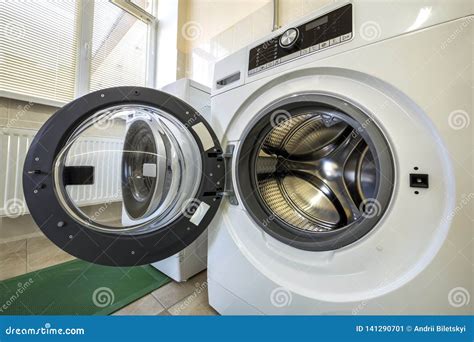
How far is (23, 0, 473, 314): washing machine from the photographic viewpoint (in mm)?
294

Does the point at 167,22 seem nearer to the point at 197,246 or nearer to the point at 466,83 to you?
the point at 197,246

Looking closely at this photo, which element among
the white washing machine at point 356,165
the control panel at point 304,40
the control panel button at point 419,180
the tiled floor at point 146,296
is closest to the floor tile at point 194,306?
the tiled floor at point 146,296

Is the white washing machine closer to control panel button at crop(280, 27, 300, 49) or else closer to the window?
control panel button at crop(280, 27, 300, 49)

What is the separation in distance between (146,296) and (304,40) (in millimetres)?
971

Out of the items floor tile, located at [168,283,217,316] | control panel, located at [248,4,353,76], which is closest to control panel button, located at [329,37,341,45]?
control panel, located at [248,4,353,76]

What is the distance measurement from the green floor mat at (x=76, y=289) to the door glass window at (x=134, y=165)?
0.27m

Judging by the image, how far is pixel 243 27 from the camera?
1018mm

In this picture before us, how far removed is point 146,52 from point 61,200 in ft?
4.61

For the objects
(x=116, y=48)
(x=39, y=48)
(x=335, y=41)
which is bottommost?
(x=335, y=41)

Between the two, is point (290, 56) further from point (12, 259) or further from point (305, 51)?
point (12, 259)

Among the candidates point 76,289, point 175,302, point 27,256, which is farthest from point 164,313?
point 27,256

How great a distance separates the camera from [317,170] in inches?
22.3

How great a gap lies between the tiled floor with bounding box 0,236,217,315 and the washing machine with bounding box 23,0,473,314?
15 cm

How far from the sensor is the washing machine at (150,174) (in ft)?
2.11
